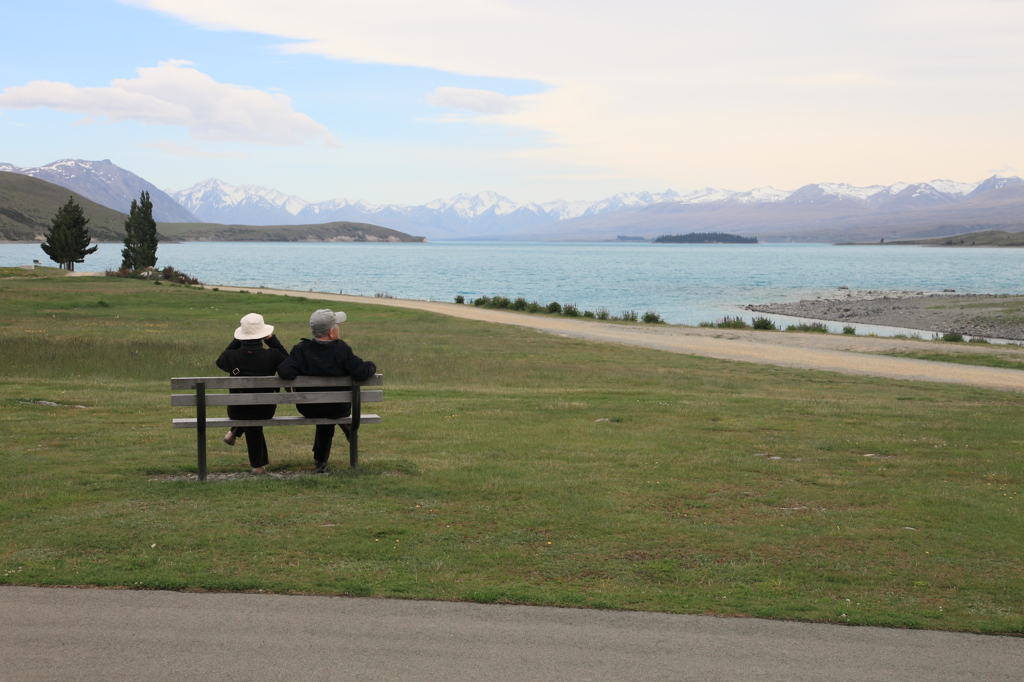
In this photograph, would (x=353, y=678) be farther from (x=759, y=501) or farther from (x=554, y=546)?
(x=759, y=501)

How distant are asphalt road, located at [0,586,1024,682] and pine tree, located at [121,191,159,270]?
7417 cm

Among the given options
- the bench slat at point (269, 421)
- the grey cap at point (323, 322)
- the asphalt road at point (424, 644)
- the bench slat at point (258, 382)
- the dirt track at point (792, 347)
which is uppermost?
the grey cap at point (323, 322)

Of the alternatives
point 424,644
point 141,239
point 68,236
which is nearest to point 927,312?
point 424,644

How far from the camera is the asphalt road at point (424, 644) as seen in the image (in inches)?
200

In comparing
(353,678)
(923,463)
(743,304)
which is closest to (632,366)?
(923,463)

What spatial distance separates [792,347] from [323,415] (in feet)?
88.0

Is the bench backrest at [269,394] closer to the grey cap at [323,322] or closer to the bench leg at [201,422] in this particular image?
the bench leg at [201,422]

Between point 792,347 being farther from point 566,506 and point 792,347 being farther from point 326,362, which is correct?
point 326,362

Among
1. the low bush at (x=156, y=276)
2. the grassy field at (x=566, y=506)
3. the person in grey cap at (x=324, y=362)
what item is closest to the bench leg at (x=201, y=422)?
the grassy field at (x=566, y=506)

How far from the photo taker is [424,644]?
5.41m

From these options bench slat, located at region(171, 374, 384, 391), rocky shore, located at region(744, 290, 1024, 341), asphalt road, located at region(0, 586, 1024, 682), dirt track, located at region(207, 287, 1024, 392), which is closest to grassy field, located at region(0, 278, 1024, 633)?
asphalt road, located at region(0, 586, 1024, 682)

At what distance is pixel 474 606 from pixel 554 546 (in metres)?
1.42

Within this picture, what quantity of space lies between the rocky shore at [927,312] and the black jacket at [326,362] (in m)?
41.6

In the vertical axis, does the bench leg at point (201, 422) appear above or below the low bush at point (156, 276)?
below
